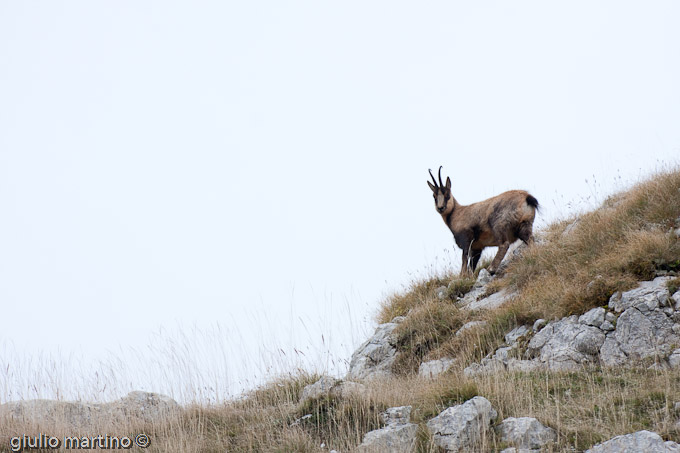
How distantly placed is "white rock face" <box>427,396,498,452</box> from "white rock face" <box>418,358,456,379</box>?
276cm

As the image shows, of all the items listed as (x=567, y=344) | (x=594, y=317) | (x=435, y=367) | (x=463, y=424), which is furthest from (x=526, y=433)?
(x=435, y=367)

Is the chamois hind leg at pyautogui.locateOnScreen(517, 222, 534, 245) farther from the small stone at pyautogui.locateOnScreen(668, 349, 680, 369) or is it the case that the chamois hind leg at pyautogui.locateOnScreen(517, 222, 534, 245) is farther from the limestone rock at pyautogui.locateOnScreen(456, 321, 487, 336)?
the small stone at pyautogui.locateOnScreen(668, 349, 680, 369)

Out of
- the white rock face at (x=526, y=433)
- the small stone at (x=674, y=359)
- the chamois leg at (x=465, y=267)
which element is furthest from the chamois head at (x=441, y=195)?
the white rock face at (x=526, y=433)

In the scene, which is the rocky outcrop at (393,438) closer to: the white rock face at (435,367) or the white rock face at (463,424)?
the white rock face at (463,424)

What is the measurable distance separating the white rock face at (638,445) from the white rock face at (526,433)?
43cm

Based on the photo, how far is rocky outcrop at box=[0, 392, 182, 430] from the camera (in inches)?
273

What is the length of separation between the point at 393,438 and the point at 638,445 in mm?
2030

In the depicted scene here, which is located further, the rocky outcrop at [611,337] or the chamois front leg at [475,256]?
the chamois front leg at [475,256]

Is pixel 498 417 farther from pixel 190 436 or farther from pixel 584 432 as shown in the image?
pixel 190 436

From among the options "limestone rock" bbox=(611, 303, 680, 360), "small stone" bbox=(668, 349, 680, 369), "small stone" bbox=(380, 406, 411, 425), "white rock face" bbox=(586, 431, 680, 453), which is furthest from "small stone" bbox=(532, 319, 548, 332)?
"white rock face" bbox=(586, 431, 680, 453)

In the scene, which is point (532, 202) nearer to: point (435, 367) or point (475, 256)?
point (475, 256)

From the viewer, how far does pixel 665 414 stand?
5.62m

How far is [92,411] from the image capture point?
741 cm

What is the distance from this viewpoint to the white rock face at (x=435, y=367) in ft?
29.1
